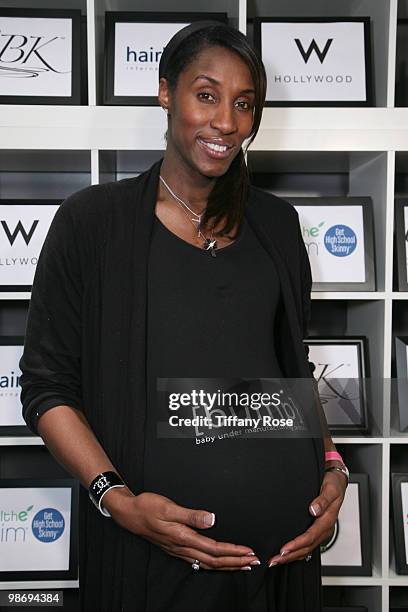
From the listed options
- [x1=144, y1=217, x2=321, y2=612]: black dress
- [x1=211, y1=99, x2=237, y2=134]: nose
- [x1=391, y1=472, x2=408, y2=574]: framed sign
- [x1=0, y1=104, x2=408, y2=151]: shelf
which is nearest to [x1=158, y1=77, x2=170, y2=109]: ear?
[x1=211, y1=99, x2=237, y2=134]: nose

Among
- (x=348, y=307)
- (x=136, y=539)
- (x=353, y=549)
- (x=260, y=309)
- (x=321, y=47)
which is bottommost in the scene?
(x=353, y=549)

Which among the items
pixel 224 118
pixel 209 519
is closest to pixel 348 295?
pixel 224 118

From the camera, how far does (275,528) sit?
1.33 m

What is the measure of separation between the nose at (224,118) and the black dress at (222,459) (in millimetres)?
209

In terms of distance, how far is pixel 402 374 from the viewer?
7.22ft

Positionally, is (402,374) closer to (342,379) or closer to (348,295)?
(342,379)

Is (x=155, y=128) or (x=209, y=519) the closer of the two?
(x=209, y=519)

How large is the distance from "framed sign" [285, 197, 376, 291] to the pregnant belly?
0.88 m

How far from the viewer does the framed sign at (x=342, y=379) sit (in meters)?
2.15

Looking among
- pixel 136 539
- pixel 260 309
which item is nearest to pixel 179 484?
pixel 136 539

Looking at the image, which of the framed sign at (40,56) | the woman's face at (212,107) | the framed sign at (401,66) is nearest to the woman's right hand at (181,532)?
the woman's face at (212,107)

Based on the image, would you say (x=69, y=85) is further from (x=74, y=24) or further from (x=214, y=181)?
(x=214, y=181)

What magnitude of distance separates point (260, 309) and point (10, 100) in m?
1.06

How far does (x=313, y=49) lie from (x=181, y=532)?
1455 millimetres
